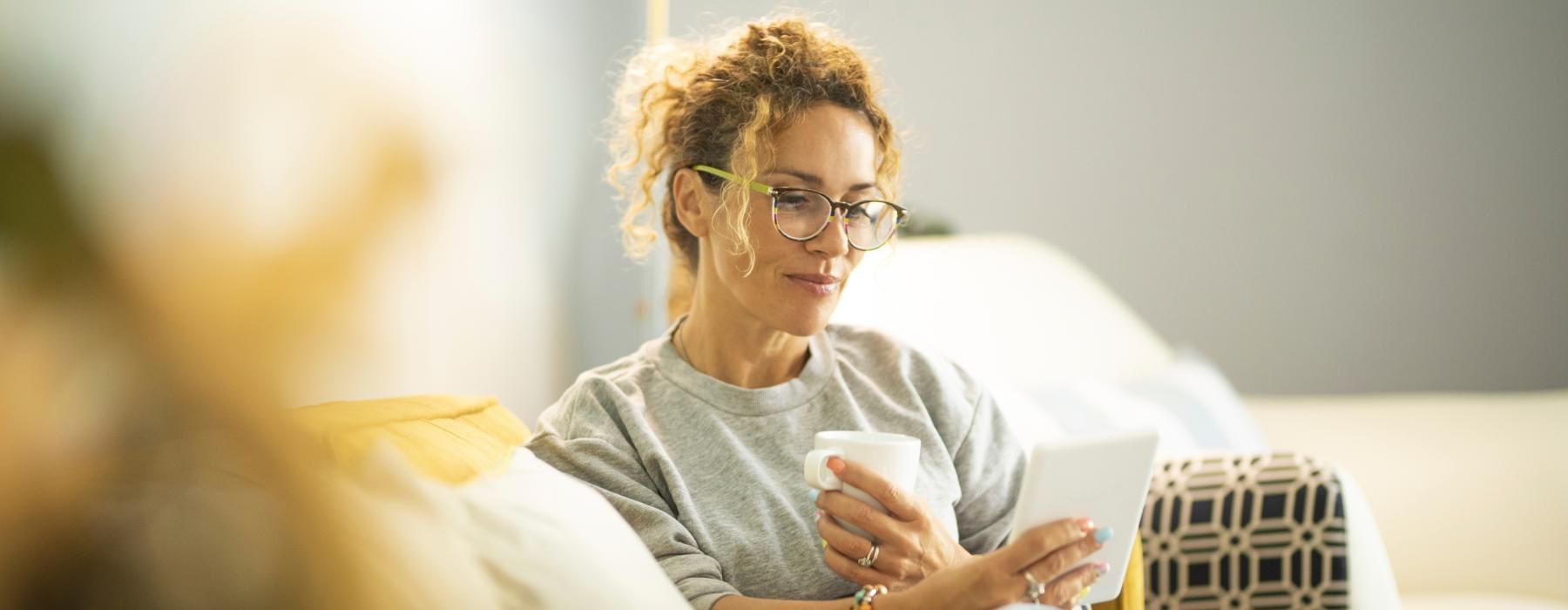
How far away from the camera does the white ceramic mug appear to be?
1.03 meters

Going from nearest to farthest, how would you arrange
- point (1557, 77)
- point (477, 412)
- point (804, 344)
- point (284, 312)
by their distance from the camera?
point (284, 312)
point (477, 412)
point (804, 344)
point (1557, 77)

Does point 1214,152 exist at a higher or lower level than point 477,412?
higher

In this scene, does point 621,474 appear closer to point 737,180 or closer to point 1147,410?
point 737,180

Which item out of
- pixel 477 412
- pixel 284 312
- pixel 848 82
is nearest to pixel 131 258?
pixel 284 312

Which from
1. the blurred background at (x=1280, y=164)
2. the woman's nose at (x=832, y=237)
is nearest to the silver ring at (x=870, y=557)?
the woman's nose at (x=832, y=237)

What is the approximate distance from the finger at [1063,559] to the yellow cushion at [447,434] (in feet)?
1.46

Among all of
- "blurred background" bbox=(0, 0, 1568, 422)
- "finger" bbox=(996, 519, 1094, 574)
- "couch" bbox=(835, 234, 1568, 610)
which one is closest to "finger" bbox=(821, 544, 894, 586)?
"finger" bbox=(996, 519, 1094, 574)

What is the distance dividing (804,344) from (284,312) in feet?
3.76

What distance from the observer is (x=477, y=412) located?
119 centimetres

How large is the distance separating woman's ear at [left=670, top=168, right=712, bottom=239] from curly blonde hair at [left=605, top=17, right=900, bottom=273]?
0.4 inches

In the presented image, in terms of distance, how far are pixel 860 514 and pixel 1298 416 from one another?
5.52 feet

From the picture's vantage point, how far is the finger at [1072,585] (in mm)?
1074

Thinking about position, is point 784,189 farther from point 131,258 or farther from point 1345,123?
point 1345,123

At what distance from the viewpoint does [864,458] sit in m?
1.03
